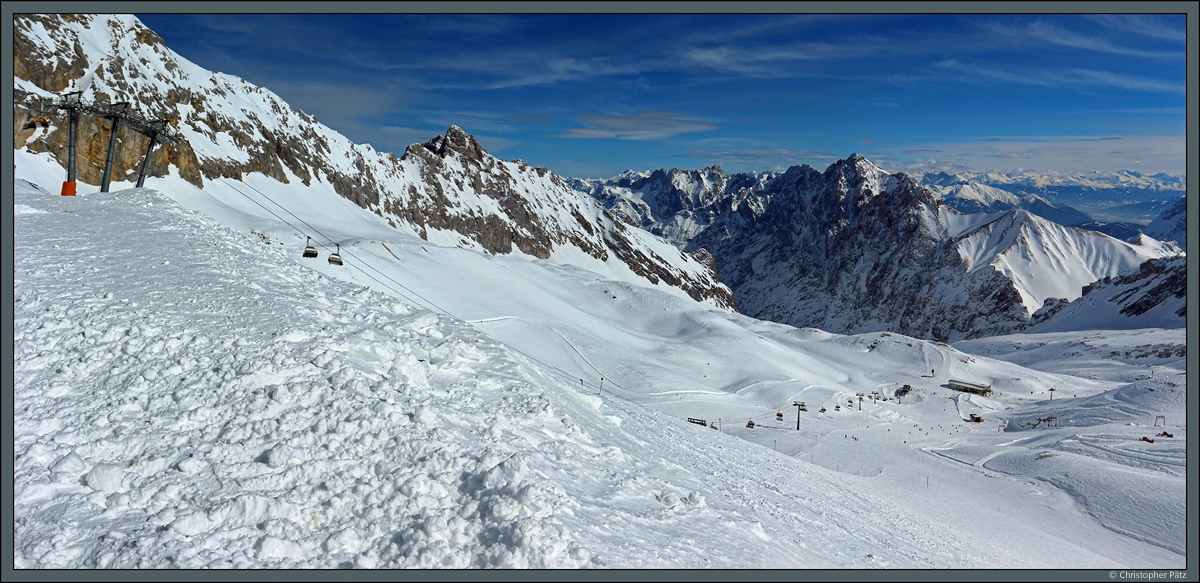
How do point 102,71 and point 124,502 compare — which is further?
point 102,71

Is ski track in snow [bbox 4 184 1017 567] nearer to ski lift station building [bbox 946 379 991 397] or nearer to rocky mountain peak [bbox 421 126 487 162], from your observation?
ski lift station building [bbox 946 379 991 397]

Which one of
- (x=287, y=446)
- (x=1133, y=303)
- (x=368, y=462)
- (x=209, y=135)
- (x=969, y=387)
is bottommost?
(x=969, y=387)

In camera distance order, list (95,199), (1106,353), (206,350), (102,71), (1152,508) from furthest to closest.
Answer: (1106,353), (102,71), (1152,508), (95,199), (206,350)

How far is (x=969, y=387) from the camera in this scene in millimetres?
75688

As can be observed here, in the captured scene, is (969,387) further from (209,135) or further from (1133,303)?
(1133,303)

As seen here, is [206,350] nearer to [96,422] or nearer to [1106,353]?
[96,422]

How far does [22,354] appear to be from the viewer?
9938mm

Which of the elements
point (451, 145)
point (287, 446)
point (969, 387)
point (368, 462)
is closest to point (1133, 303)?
point (969, 387)

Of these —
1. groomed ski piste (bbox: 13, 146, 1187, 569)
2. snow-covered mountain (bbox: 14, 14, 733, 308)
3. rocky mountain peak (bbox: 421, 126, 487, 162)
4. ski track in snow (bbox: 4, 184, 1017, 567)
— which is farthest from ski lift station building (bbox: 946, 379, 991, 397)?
rocky mountain peak (bbox: 421, 126, 487, 162)

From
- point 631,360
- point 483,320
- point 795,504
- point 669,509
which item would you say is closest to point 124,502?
point 669,509

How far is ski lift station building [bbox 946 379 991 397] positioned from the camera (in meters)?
74.6

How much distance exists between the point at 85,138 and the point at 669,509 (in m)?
72.2

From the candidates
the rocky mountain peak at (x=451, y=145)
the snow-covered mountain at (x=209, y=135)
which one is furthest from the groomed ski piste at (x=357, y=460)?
the rocky mountain peak at (x=451, y=145)

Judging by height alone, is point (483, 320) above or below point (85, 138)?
below
